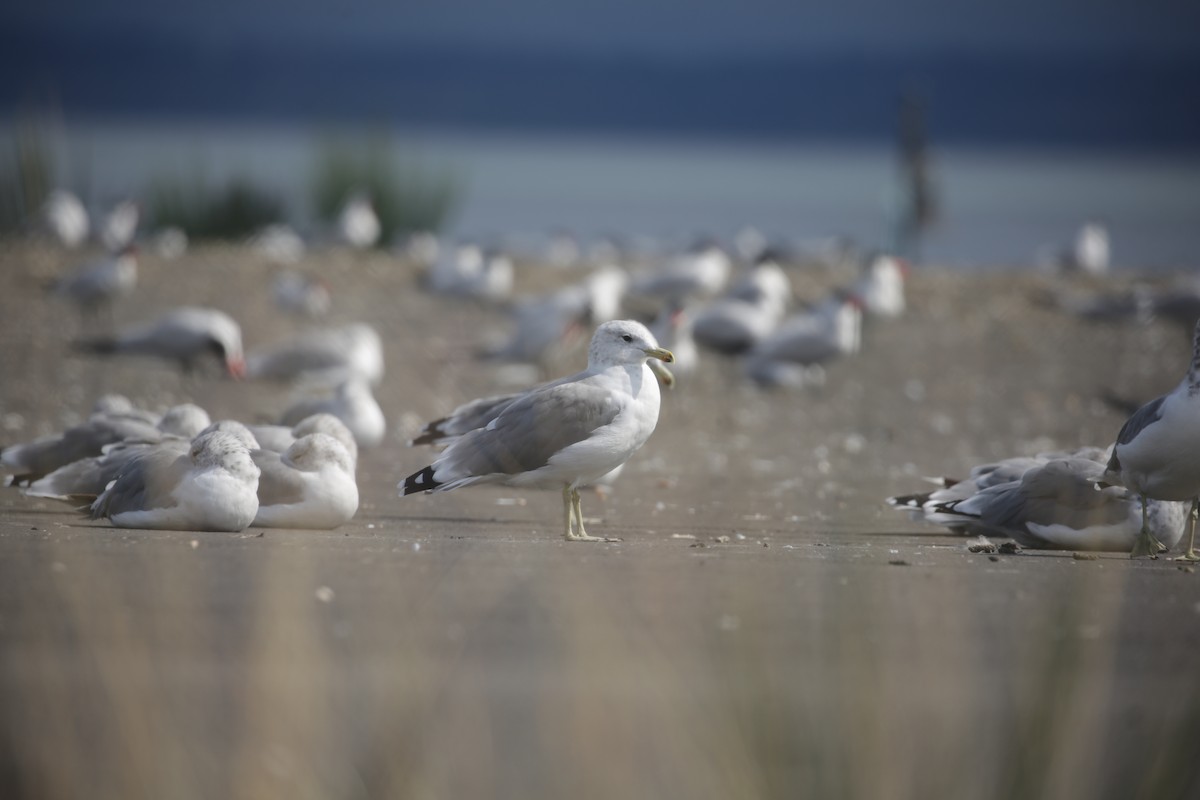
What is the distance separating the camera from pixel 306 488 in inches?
241

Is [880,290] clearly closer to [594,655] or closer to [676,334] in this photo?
[676,334]

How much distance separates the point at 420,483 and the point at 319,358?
5.31 m

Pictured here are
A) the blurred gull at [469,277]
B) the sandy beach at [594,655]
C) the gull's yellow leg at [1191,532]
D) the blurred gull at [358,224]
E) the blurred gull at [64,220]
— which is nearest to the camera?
the sandy beach at [594,655]

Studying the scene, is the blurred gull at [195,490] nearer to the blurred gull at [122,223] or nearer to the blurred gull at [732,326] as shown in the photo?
the blurred gull at [732,326]

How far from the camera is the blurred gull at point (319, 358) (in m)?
11.5

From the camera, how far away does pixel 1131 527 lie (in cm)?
605

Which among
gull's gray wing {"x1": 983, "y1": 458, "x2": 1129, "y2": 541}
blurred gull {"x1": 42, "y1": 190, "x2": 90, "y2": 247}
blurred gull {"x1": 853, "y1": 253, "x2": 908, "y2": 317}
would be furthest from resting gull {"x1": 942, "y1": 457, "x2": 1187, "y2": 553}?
blurred gull {"x1": 42, "y1": 190, "x2": 90, "y2": 247}

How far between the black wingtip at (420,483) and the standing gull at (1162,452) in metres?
2.69

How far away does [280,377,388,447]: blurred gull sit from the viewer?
887 centimetres

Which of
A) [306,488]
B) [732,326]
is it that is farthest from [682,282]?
[306,488]

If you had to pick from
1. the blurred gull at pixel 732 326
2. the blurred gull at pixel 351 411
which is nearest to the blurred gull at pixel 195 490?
the blurred gull at pixel 351 411

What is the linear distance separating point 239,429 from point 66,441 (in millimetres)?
1293

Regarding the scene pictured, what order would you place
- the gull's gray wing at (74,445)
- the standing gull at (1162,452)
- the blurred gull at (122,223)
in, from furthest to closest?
the blurred gull at (122,223) → the gull's gray wing at (74,445) → the standing gull at (1162,452)

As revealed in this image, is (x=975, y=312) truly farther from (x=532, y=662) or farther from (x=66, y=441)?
(x=532, y=662)
